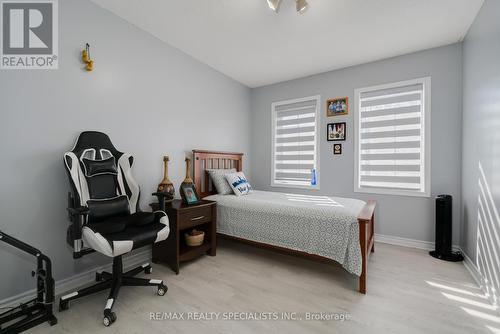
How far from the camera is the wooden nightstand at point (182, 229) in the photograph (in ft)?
7.58

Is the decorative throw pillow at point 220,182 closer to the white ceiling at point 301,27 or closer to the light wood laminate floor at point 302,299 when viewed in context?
the light wood laminate floor at point 302,299

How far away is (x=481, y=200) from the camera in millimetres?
2088

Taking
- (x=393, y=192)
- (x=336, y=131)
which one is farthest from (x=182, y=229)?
(x=393, y=192)

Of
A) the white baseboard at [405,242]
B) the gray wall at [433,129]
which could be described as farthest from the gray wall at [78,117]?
the white baseboard at [405,242]

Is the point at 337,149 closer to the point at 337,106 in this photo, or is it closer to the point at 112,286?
the point at 337,106

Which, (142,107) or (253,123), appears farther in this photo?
(253,123)

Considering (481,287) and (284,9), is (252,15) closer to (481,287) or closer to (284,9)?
(284,9)

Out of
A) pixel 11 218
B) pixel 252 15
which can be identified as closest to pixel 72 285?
pixel 11 218

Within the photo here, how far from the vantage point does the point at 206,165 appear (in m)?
3.38

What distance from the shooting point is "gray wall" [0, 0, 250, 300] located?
1722mm

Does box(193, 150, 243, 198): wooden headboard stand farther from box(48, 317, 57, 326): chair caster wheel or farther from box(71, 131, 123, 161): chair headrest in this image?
box(48, 317, 57, 326): chair caster wheel

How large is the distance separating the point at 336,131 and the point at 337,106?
0.39 m

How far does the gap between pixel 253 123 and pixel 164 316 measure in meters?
3.50

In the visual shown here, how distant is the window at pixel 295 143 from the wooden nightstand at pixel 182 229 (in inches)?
70.5
